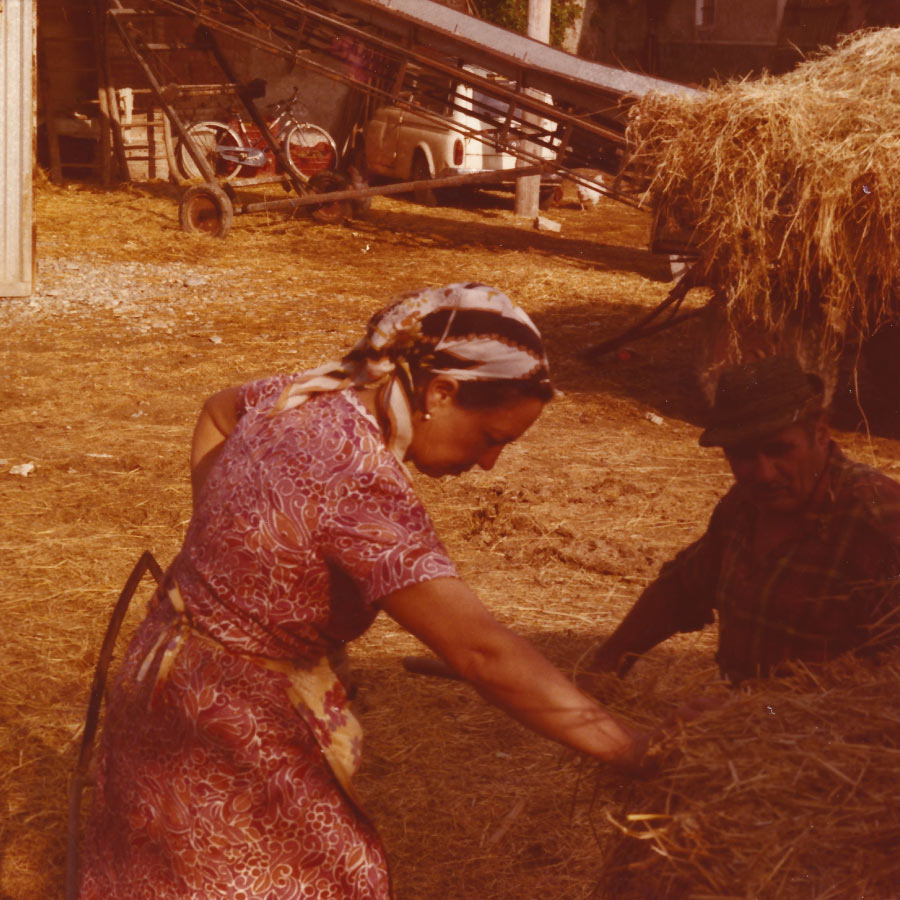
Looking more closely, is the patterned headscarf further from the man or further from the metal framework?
the metal framework

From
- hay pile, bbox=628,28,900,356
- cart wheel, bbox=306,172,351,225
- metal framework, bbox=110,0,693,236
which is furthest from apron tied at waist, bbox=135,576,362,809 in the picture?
cart wheel, bbox=306,172,351,225

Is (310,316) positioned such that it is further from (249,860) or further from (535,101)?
(249,860)

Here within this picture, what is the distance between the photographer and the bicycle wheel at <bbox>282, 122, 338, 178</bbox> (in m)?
17.1

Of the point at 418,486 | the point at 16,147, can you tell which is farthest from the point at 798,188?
the point at 16,147

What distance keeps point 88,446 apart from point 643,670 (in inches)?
165

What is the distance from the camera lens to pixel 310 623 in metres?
2.24

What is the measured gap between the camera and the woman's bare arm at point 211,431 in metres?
2.67

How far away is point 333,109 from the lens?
62.2 ft

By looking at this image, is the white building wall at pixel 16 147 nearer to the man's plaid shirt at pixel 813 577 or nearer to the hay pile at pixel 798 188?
the hay pile at pixel 798 188

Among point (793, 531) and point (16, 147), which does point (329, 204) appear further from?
point (793, 531)

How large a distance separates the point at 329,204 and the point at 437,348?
44.5ft

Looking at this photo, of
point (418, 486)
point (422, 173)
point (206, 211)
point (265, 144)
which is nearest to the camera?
point (418, 486)

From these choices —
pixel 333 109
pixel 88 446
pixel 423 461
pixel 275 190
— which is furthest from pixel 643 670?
pixel 333 109

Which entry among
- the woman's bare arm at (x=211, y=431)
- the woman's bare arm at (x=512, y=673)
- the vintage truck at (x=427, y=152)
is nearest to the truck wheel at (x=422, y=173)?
the vintage truck at (x=427, y=152)
